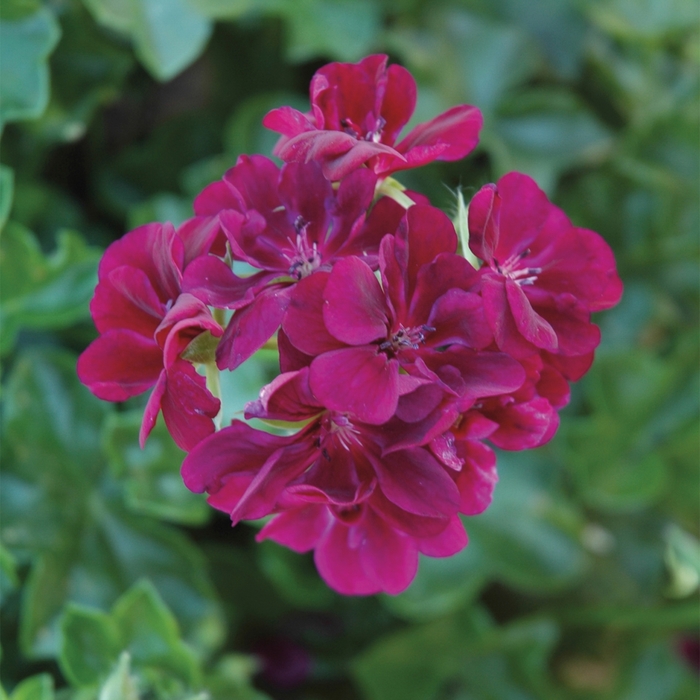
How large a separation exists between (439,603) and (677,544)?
29 centimetres

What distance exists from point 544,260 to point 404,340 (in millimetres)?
140

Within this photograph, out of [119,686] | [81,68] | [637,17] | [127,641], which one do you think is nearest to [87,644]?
[127,641]

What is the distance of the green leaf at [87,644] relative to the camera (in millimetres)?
728

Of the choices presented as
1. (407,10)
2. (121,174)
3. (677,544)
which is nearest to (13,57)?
(121,174)

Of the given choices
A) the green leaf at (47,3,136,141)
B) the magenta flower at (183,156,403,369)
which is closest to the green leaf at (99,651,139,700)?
the magenta flower at (183,156,403,369)

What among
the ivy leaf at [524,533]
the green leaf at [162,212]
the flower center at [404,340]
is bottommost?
the ivy leaf at [524,533]

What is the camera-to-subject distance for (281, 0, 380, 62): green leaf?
100 cm

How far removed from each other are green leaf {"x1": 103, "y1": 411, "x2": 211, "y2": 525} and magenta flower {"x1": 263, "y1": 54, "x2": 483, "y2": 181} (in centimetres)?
41

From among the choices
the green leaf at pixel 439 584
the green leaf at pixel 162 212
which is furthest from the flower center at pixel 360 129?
the green leaf at pixel 439 584

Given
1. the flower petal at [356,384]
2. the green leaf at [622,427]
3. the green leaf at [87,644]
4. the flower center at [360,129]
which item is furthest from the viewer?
the green leaf at [622,427]

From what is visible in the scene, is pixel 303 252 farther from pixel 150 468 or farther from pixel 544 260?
pixel 150 468

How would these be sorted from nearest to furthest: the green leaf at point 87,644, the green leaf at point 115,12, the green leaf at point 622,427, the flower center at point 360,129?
the flower center at point 360,129
the green leaf at point 87,644
the green leaf at point 115,12
the green leaf at point 622,427

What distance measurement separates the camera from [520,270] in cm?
57

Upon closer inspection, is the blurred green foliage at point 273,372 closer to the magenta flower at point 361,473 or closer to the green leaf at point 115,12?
the green leaf at point 115,12
